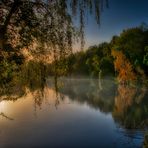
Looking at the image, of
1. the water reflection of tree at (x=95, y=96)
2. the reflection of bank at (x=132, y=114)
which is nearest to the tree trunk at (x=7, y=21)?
the water reflection of tree at (x=95, y=96)

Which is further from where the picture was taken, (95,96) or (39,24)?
(95,96)

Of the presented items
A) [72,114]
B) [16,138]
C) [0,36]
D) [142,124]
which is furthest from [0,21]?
[72,114]

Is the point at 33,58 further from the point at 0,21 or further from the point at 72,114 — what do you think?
the point at 72,114

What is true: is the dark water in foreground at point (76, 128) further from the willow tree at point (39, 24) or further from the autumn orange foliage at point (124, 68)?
the autumn orange foliage at point (124, 68)

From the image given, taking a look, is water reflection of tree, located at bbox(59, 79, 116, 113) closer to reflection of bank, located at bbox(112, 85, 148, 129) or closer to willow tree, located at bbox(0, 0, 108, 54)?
reflection of bank, located at bbox(112, 85, 148, 129)

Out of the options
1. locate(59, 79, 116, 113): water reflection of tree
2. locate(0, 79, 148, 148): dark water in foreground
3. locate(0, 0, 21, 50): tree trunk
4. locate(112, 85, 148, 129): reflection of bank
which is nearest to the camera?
locate(0, 0, 21, 50): tree trunk

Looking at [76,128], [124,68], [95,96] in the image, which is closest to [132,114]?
[76,128]

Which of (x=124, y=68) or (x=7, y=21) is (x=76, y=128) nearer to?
(x=7, y=21)

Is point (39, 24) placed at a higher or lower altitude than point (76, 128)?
higher

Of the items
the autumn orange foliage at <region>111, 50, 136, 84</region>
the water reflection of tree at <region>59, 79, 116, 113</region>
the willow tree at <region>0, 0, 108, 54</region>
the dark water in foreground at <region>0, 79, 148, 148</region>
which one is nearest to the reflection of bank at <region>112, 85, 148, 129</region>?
the dark water in foreground at <region>0, 79, 148, 148</region>

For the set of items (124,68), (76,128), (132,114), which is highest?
(124,68)

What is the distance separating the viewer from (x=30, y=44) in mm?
5285

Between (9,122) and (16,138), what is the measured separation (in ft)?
21.6

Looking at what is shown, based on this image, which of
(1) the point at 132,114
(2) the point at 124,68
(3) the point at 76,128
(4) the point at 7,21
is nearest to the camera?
(4) the point at 7,21
